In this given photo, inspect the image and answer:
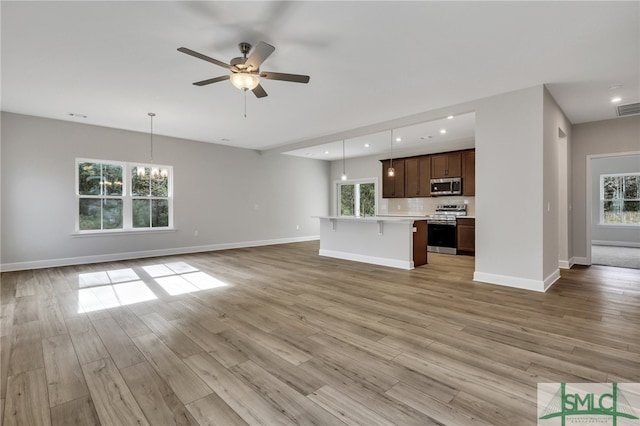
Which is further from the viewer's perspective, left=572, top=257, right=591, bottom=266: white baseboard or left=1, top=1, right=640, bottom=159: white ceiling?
left=572, top=257, right=591, bottom=266: white baseboard

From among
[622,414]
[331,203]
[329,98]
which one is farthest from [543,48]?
[331,203]

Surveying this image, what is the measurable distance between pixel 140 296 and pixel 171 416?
268cm

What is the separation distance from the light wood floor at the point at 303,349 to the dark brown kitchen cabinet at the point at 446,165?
136 inches

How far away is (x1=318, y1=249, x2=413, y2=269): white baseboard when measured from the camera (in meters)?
5.50

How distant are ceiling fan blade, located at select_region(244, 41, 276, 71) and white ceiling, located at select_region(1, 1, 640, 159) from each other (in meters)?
0.27

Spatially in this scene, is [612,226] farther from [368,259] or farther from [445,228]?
[368,259]

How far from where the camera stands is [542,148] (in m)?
3.93

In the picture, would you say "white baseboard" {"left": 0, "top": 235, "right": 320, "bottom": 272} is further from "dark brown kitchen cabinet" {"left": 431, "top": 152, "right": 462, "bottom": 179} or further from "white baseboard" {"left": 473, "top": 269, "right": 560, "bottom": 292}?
"white baseboard" {"left": 473, "top": 269, "right": 560, "bottom": 292}

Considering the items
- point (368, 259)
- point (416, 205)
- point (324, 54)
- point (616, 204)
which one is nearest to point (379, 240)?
point (368, 259)

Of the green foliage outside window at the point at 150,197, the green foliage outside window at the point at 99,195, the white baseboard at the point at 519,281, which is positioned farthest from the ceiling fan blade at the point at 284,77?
the green foliage outside window at the point at 99,195

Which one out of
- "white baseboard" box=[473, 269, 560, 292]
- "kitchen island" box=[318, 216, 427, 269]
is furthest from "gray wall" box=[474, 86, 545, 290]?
"kitchen island" box=[318, 216, 427, 269]

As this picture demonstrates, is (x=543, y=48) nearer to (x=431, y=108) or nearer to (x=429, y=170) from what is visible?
(x=431, y=108)

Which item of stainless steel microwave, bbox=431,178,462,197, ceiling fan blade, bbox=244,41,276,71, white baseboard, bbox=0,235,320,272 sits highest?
ceiling fan blade, bbox=244,41,276,71

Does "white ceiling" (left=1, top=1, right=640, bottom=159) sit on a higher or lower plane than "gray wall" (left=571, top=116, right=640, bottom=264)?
higher
